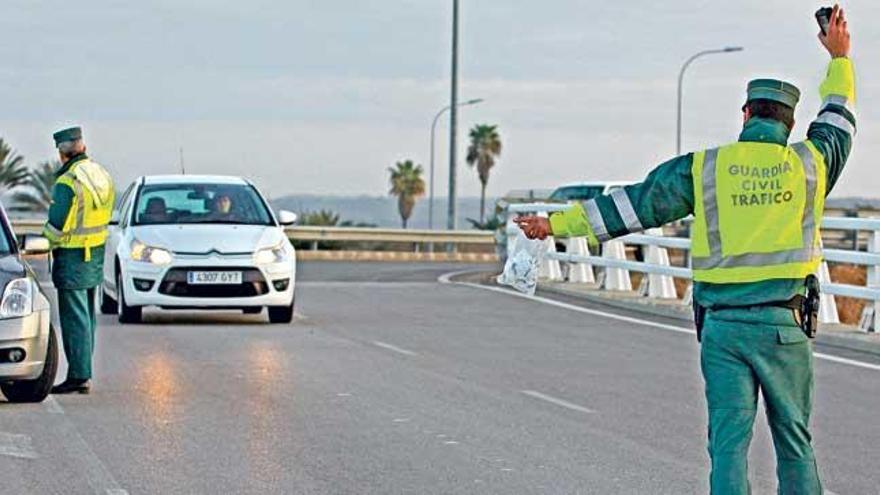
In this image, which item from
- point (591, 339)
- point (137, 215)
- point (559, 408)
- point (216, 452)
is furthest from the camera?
point (137, 215)

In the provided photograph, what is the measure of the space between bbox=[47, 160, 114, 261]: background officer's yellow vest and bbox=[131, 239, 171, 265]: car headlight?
18.4 feet

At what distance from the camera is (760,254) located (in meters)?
7.40

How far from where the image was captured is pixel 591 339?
62.2 feet

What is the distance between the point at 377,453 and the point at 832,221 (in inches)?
373

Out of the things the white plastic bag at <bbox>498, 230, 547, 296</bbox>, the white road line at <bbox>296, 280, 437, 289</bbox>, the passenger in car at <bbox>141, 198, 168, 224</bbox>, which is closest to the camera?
the white plastic bag at <bbox>498, 230, 547, 296</bbox>

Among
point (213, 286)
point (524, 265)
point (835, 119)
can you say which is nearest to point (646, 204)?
point (835, 119)

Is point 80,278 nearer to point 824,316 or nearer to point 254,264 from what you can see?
point 254,264

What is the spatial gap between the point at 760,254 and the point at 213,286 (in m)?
12.6

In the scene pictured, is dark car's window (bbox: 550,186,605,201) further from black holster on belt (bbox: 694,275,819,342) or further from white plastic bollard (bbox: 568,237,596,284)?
black holster on belt (bbox: 694,275,819,342)

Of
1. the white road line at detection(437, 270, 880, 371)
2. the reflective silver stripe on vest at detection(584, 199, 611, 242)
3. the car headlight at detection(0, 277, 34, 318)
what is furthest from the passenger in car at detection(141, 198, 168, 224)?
the reflective silver stripe on vest at detection(584, 199, 611, 242)

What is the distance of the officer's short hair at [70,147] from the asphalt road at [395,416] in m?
1.64

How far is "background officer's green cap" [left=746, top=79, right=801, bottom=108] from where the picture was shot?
7.41 metres

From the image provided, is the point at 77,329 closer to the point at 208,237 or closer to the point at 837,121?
the point at 208,237

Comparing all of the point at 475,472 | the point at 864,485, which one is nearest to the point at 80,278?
the point at 475,472
